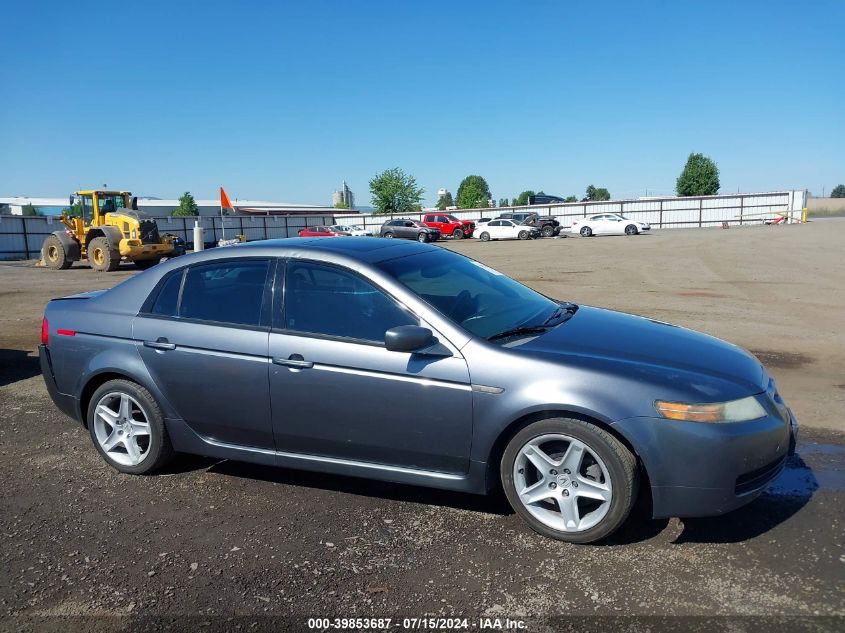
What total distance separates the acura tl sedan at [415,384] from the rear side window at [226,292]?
11 millimetres

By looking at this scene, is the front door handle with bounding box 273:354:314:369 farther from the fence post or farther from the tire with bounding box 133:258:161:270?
the fence post

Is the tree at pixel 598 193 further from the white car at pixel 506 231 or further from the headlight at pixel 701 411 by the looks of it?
the headlight at pixel 701 411

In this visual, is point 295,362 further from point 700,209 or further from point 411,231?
point 700,209

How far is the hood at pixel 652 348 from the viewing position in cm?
344

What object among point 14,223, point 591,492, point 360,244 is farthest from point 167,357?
point 14,223

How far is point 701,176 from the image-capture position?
84.3m

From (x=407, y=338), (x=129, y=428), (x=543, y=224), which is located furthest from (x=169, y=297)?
(x=543, y=224)

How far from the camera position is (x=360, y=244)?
4418 millimetres

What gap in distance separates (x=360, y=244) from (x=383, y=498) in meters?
1.67

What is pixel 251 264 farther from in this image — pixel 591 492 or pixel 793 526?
pixel 793 526

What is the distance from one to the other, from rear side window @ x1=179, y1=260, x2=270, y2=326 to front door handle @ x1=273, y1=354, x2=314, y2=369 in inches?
13.4

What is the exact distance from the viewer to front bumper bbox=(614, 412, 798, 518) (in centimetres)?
313

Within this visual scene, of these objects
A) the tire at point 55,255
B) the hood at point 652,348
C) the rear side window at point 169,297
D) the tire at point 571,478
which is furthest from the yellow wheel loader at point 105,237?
the tire at point 571,478

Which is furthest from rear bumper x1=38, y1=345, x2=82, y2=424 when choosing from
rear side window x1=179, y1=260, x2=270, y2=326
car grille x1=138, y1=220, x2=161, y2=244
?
car grille x1=138, y1=220, x2=161, y2=244
